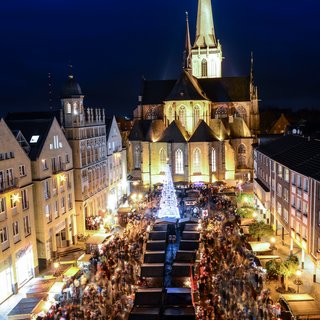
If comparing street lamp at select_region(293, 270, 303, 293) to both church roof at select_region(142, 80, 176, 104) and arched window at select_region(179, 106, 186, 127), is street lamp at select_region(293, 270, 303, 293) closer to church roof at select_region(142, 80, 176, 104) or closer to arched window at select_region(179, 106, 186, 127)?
arched window at select_region(179, 106, 186, 127)

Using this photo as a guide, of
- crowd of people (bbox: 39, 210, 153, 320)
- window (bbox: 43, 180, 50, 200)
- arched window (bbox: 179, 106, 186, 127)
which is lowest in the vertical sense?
crowd of people (bbox: 39, 210, 153, 320)

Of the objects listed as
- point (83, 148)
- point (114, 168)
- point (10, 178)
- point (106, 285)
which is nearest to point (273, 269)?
point (106, 285)

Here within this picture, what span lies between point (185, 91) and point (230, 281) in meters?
54.2

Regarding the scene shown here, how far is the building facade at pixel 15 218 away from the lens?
1267 inches

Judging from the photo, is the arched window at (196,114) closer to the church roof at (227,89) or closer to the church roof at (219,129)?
the church roof at (219,129)

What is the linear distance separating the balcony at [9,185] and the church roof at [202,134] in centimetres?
4274

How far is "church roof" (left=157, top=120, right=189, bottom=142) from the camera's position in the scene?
241 ft

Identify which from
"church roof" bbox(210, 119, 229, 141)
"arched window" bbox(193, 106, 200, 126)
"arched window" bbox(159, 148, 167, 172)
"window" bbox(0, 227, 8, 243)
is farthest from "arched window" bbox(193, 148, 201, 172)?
"window" bbox(0, 227, 8, 243)

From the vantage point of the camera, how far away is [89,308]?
25359mm

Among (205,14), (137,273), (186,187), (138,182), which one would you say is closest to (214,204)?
(186,187)

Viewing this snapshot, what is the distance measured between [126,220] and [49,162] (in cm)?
1291

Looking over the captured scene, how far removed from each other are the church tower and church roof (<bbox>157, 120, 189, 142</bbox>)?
2529 centimetres

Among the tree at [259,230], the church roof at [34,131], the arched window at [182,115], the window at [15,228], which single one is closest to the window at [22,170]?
the church roof at [34,131]

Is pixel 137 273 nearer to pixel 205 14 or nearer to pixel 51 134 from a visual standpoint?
pixel 51 134
